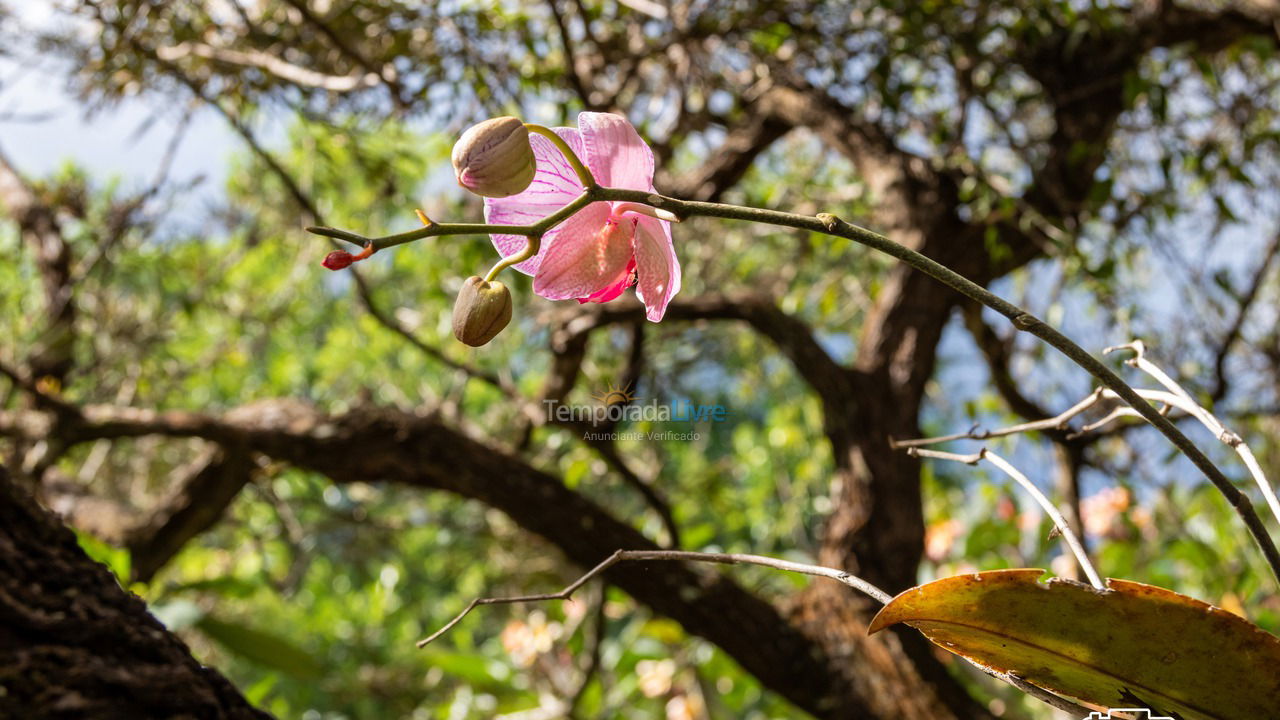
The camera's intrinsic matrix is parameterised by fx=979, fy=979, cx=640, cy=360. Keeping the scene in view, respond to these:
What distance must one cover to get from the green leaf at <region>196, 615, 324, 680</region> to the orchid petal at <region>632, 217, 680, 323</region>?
1417mm

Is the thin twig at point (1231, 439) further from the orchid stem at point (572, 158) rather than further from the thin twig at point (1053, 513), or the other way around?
the orchid stem at point (572, 158)

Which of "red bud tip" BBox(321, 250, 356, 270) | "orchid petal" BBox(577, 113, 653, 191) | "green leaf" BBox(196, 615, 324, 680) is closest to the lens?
"red bud tip" BBox(321, 250, 356, 270)

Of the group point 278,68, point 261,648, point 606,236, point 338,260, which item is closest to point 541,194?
point 606,236

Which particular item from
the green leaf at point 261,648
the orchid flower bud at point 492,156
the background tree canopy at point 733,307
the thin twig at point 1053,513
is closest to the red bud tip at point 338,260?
the orchid flower bud at point 492,156

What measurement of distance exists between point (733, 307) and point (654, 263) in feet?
3.26

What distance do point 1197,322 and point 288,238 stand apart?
9.89 ft

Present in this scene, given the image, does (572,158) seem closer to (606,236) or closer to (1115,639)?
(606,236)

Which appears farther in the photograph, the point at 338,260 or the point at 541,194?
the point at 541,194

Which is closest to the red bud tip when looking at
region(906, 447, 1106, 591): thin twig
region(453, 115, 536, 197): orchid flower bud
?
region(453, 115, 536, 197): orchid flower bud

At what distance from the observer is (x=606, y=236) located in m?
0.49

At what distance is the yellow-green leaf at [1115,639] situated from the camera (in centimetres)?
41

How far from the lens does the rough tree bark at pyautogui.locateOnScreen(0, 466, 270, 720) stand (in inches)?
17.3

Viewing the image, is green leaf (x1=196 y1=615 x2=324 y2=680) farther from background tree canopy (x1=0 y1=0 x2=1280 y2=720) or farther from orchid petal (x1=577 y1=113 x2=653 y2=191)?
orchid petal (x1=577 y1=113 x2=653 y2=191)

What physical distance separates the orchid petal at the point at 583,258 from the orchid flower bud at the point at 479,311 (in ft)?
0.15
